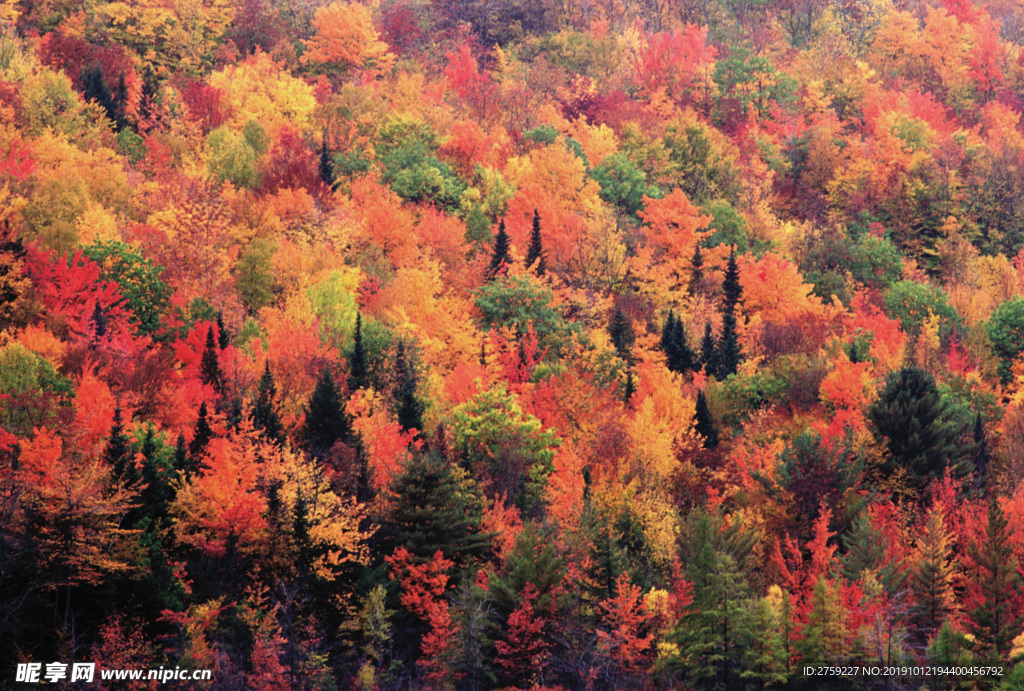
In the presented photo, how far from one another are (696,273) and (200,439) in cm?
4058

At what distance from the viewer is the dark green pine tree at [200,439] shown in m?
56.3

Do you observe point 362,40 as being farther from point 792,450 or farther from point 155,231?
point 792,450

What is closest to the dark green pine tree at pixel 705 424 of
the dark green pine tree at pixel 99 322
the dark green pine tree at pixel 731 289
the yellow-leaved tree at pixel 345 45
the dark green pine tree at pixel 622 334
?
the dark green pine tree at pixel 622 334

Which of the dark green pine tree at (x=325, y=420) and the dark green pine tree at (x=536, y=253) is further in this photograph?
the dark green pine tree at (x=536, y=253)

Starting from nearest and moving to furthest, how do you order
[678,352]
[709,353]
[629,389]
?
[629,389] < [709,353] < [678,352]

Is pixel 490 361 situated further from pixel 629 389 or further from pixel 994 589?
pixel 994 589

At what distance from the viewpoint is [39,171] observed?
7619 cm

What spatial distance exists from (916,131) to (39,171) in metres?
69.0

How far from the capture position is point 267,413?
192ft

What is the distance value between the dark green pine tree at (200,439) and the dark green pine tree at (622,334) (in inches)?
1115

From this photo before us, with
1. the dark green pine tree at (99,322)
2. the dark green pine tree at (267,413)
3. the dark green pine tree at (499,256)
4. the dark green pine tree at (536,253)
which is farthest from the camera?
the dark green pine tree at (536,253)

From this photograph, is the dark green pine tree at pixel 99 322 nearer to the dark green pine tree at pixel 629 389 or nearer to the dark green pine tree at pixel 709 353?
the dark green pine tree at pixel 629 389

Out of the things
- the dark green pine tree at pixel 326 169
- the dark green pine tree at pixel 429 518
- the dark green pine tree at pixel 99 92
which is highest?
the dark green pine tree at pixel 99 92

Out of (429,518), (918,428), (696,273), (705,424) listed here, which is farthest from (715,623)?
(696,273)
